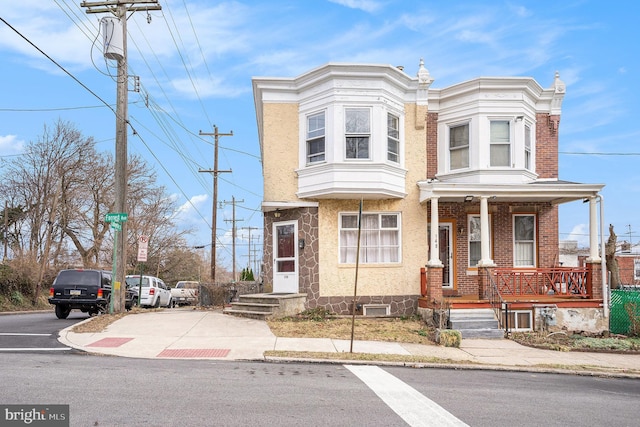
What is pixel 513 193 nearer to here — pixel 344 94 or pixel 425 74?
pixel 425 74

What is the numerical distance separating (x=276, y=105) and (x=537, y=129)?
8649 millimetres

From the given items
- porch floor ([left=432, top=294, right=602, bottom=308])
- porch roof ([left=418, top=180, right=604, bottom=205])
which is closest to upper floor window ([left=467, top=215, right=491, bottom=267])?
porch roof ([left=418, top=180, right=604, bottom=205])

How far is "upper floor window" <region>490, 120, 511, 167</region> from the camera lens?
17844 mm

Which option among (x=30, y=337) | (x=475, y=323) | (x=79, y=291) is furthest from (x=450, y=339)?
(x=79, y=291)

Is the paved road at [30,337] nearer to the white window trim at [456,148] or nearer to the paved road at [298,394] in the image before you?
the paved road at [298,394]

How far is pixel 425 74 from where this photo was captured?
696 inches

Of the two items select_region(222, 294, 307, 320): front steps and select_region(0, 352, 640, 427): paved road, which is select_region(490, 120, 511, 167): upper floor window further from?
select_region(0, 352, 640, 427): paved road

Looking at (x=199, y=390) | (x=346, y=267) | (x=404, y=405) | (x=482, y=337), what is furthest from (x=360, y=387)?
(x=346, y=267)

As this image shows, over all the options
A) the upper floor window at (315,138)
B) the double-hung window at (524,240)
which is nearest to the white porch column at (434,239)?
the upper floor window at (315,138)

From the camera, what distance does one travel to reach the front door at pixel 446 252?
1833 centimetres

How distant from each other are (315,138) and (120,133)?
19.6 ft

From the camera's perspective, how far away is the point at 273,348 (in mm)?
11664

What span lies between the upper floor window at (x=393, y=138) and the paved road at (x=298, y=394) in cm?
853

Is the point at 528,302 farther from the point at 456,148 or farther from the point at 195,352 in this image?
the point at 195,352
